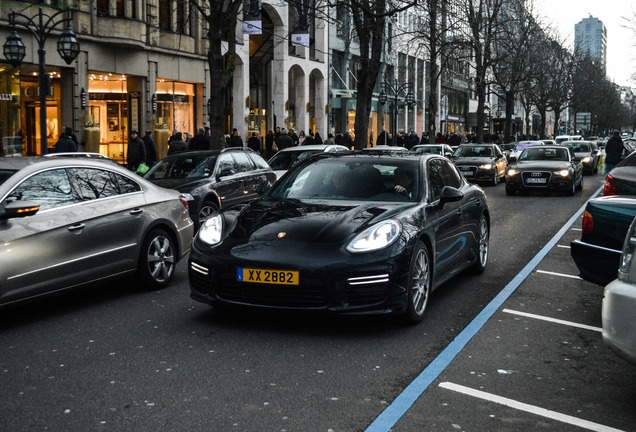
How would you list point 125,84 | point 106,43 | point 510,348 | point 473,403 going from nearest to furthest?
point 473,403, point 510,348, point 106,43, point 125,84

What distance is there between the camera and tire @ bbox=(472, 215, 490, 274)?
28.9ft

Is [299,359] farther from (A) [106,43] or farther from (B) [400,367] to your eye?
(A) [106,43]

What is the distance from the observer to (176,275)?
356 inches

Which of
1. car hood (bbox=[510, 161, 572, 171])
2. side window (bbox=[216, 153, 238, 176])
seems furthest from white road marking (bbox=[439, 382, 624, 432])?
car hood (bbox=[510, 161, 572, 171])

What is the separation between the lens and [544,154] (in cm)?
2331

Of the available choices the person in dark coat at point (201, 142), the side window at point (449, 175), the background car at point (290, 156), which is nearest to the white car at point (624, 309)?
the side window at point (449, 175)

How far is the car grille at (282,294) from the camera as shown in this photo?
5879mm

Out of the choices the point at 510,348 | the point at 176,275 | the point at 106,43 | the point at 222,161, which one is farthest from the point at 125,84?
the point at 510,348

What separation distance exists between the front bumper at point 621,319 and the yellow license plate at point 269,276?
238 centimetres

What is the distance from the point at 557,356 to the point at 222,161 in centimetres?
914

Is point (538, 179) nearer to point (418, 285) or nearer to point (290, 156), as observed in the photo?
point (290, 156)

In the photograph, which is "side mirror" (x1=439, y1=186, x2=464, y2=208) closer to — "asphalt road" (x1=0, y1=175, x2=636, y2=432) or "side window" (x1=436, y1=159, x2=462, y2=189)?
"side window" (x1=436, y1=159, x2=462, y2=189)

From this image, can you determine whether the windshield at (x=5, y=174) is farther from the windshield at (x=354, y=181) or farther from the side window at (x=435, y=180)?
the side window at (x=435, y=180)

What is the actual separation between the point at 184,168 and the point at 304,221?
755cm
